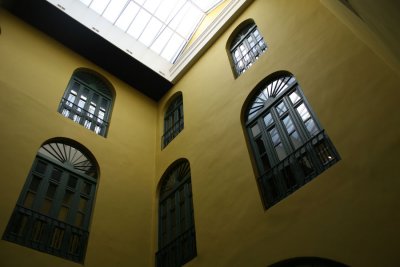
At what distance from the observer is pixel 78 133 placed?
1020 centimetres

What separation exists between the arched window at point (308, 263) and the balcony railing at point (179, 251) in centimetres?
245

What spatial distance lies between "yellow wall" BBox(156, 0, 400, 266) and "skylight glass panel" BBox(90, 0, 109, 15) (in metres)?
6.10

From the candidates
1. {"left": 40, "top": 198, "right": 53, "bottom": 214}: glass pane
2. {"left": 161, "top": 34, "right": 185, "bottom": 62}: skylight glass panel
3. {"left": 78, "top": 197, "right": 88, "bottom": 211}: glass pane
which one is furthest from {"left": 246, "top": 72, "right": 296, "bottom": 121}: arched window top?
{"left": 161, "top": 34, "right": 185, "bottom": 62}: skylight glass panel

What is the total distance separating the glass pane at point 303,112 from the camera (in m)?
7.45

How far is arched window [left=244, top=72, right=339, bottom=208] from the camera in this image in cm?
682

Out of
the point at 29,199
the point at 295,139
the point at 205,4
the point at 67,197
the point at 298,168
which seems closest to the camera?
the point at 298,168

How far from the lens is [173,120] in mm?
12609

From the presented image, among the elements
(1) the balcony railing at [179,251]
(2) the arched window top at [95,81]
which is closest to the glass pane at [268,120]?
(1) the balcony railing at [179,251]

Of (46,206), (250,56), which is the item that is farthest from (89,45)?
(46,206)

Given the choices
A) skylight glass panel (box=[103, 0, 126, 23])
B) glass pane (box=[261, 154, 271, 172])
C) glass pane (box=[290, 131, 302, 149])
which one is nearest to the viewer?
glass pane (box=[290, 131, 302, 149])

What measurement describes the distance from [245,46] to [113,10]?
234 inches

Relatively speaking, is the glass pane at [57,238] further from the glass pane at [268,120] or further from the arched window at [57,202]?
the glass pane at [268,120]

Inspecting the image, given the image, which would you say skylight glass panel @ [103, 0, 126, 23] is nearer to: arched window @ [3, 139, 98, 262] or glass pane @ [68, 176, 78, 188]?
arched window @ [3, 139, 98, 262]

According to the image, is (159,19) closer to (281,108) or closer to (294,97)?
(281,108)
